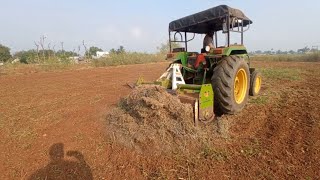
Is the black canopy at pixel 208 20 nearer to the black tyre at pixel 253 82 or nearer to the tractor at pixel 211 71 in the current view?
the tractor at pixel 211 71

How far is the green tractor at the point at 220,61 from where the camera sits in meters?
4.19

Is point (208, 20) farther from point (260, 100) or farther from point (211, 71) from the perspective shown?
point (260, 100)

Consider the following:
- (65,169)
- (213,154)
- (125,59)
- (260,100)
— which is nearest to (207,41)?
(260,100)

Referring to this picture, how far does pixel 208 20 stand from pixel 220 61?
2.97 ft

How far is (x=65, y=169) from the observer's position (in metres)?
3.02

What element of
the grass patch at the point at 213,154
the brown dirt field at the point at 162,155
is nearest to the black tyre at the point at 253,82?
the brown dirt field at the point at 162,155

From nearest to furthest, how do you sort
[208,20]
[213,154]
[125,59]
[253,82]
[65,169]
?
[65,169] < [213,154] < [208,20] < [253,82] < [125,59]

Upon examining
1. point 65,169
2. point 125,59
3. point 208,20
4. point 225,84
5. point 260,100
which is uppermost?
point 208,20

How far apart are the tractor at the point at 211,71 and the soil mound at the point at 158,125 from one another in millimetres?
257

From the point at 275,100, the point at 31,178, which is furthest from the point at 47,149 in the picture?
the point at 275,100

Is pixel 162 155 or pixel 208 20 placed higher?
pixel 208 20

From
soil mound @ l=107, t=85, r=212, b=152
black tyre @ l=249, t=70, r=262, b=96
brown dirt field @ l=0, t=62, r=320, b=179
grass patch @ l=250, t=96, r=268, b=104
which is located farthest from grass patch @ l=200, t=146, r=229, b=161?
black tyre @ l=249, t=70, r=262, b=96

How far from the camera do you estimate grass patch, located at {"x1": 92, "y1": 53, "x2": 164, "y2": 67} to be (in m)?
22.4

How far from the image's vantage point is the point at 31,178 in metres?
2.90
